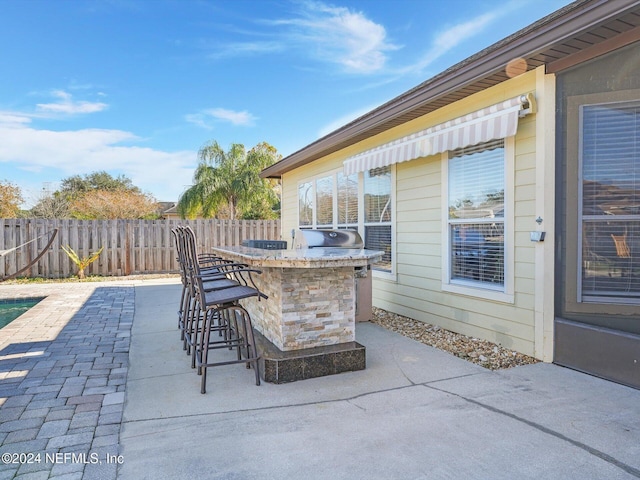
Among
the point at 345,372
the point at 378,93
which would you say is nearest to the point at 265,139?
the point at 378,93

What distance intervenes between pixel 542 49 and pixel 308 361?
10.4ft

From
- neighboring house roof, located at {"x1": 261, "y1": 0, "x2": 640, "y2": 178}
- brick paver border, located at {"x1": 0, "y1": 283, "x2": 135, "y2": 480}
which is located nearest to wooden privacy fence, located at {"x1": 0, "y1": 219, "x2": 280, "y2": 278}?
brick paver border, located at {"x1": 0, "y1": 283, "x2": 135, "y2": 480}

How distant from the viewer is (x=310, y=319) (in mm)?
3400

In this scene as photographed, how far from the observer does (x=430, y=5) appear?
7.58m

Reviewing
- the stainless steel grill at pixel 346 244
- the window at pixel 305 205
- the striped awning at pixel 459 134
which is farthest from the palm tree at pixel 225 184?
the stainless steel grill at pixel 346 244

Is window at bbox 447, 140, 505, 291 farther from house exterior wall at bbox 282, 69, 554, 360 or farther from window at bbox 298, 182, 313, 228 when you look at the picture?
window at bbox 298, 182, 313, 228

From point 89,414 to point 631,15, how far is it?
4537 millimetres

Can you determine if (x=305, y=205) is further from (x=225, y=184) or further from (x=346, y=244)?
(x=225, y=184)

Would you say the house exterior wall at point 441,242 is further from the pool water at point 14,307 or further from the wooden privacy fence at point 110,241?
the pool water at point 14,307

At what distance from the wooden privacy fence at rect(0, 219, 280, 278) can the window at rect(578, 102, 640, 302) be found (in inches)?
387

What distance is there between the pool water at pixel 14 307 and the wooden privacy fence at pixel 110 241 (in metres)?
2.35

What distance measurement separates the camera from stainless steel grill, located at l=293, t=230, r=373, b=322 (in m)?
5.16

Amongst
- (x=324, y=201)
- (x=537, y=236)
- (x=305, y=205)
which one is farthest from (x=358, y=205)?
(x=537, y=236)

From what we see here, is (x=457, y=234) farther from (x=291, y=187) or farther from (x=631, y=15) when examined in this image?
(x=291, y=187)
